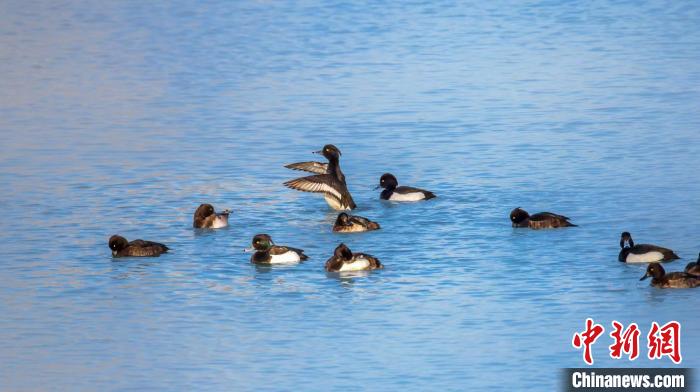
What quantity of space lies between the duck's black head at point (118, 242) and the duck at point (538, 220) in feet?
20.2

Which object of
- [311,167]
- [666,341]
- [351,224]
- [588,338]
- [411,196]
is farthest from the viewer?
[311,167]

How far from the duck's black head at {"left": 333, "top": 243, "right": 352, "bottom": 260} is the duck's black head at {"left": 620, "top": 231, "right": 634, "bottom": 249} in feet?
13.0

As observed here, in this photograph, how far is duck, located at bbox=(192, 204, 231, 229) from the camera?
87.0 feet

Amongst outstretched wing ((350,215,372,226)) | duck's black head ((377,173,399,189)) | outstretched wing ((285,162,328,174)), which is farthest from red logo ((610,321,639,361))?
outstretched wing ((285,162,328,174))

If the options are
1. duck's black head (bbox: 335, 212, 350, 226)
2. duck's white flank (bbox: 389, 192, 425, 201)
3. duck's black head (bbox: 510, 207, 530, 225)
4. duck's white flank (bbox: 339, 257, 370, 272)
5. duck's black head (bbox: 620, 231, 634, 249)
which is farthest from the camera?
duck's white flank (bbox: 389, 192, 425, 201)

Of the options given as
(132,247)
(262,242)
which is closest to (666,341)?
(262,242)

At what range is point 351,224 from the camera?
26.3 metres

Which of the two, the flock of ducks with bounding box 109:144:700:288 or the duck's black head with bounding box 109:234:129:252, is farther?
the duck's black head with bounding box 109:234:129:252

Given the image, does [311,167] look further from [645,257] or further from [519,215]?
[645,257]

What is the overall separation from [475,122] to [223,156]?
626 cm

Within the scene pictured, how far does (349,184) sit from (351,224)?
4.66 m

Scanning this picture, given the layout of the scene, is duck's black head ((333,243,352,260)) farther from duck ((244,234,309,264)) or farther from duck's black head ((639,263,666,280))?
duck's black head ((639,263,666,280))

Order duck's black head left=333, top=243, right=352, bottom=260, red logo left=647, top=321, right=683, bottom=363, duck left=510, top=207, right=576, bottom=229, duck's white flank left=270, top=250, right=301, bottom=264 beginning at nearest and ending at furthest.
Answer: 1. red logo left=647, top=321, right=683, bottom=363
2. duck's black head left=333, top=243, right=352, bottom=260
3. duck's white flank left=270, top=250, right=301, bottom=264
4. duck left=510, top=207, right=576, bottom=229

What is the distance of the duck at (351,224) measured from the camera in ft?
86.2
